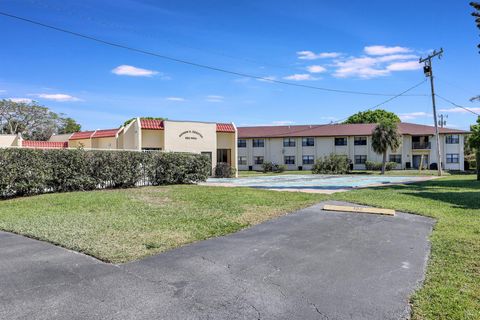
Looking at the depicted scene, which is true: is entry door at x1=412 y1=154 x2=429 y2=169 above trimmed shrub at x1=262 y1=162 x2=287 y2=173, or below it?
above

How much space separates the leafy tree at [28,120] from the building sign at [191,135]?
40.2 metres

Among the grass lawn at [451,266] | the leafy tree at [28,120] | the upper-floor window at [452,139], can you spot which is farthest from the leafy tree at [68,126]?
the grass lawn at [451,266]

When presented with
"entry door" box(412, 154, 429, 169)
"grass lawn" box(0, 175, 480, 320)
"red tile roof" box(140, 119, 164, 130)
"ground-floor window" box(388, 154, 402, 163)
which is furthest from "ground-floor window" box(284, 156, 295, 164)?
"grass lawn" box(0, 175, 480, 320)

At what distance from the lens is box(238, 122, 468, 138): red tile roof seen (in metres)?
53.5

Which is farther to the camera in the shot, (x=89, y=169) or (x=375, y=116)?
(x=375, y=116)

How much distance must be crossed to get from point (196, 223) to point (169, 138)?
2110 centimetres

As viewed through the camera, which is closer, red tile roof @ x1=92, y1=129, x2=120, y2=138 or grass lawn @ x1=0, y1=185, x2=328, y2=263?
grass lawn @ x1=0, y1=185, x2=328, y2=263

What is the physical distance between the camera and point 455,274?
544 centimetres

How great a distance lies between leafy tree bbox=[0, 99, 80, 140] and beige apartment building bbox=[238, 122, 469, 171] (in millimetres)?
32119

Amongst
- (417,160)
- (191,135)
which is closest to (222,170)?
(191,135)

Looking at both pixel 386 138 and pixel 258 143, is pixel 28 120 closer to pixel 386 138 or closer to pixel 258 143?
pixel 258 143

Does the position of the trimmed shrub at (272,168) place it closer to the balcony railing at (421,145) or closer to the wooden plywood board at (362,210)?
the balcony railing at (421,145)

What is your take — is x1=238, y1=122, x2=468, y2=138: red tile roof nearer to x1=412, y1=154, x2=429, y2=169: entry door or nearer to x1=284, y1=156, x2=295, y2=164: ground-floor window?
x1=284, y1=156, x2=295, y2=164: ground-floor window

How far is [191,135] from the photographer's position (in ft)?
100
